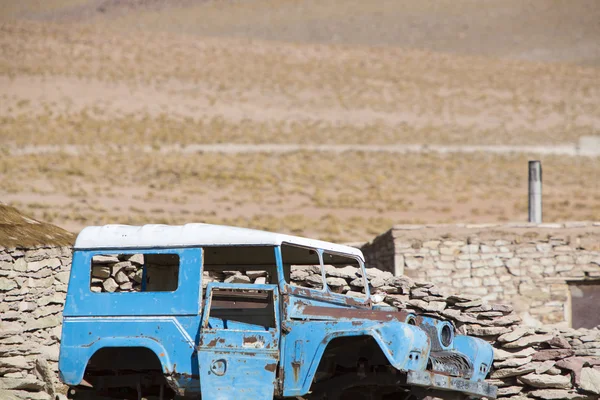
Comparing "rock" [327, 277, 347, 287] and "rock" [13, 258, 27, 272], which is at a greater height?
"rock" [13, 258, 27, 272]

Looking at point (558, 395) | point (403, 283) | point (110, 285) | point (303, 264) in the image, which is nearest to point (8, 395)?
point (110, 285)

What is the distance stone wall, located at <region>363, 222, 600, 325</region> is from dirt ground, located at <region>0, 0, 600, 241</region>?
1545 centimetres

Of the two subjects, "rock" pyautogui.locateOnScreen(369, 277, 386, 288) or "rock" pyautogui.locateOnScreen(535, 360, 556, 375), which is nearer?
"rock" pyautogui.locateOnScreen(535, 360, 556, 375)

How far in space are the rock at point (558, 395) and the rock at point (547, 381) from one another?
0.06 meters

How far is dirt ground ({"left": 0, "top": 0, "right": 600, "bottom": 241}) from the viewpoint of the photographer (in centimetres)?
3725

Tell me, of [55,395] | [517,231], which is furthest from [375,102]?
[55,395]

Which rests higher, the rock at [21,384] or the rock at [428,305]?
the rock at [428,305]

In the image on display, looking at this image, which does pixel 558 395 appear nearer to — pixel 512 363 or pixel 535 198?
pixel 512 363

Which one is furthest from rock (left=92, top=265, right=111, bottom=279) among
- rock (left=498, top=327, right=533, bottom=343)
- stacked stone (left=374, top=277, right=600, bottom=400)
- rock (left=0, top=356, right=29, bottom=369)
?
rock (left=498, top=327, right=533, bottom=343)

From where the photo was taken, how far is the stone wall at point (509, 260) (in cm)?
1467

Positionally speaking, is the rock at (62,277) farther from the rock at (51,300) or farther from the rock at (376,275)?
the rock at (376,275)

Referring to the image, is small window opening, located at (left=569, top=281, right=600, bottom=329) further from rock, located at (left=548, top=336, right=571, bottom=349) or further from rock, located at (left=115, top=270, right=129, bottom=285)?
rock, located at (left=115, top=270, right=129, bottom=285)

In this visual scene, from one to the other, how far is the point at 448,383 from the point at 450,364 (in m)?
0.37

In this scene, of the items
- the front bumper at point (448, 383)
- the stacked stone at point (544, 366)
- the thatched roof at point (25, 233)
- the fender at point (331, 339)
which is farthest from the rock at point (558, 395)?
the thatched roof at point (25, 233)
